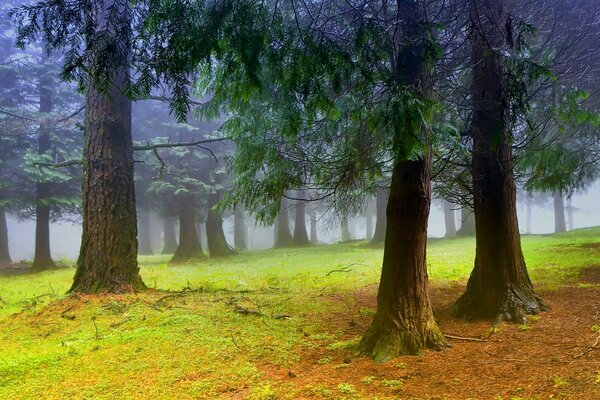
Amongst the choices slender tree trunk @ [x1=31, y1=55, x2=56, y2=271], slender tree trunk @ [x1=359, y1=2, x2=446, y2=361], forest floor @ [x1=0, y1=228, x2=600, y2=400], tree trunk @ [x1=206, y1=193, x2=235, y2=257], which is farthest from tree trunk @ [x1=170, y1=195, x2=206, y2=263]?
slender tree trunk @ [x1=359, y1=2, x2=446, y2=361]

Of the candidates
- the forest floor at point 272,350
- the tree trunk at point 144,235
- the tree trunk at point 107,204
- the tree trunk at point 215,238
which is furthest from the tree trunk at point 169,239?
the tree trunk at point 107,204

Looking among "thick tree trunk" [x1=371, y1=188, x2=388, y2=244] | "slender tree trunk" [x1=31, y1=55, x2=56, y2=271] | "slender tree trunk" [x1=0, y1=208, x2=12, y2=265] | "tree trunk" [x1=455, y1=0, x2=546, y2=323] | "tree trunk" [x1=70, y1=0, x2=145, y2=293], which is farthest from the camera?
"slender tree trunk" [x1=0, y1=208, x2=12, y2=265]

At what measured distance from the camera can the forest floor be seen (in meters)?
3.30

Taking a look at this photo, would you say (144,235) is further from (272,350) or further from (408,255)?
(408,255)

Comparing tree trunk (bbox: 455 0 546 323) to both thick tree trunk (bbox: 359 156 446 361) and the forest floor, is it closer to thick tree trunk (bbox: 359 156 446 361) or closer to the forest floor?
the forest floor

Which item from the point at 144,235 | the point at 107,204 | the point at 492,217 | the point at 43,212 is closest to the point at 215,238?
the point at 43,212

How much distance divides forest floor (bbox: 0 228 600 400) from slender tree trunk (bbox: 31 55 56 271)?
7742 mm

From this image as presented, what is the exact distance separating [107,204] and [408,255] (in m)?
5.12

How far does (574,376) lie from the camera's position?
309 cm

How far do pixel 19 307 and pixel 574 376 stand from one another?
311 inches

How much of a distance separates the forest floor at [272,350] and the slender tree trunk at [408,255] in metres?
0.24

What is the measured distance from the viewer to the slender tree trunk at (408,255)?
4.05 metres

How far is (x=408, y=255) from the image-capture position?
13.5 feet

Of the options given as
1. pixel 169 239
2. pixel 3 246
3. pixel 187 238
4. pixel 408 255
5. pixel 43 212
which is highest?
pixel 43 212
